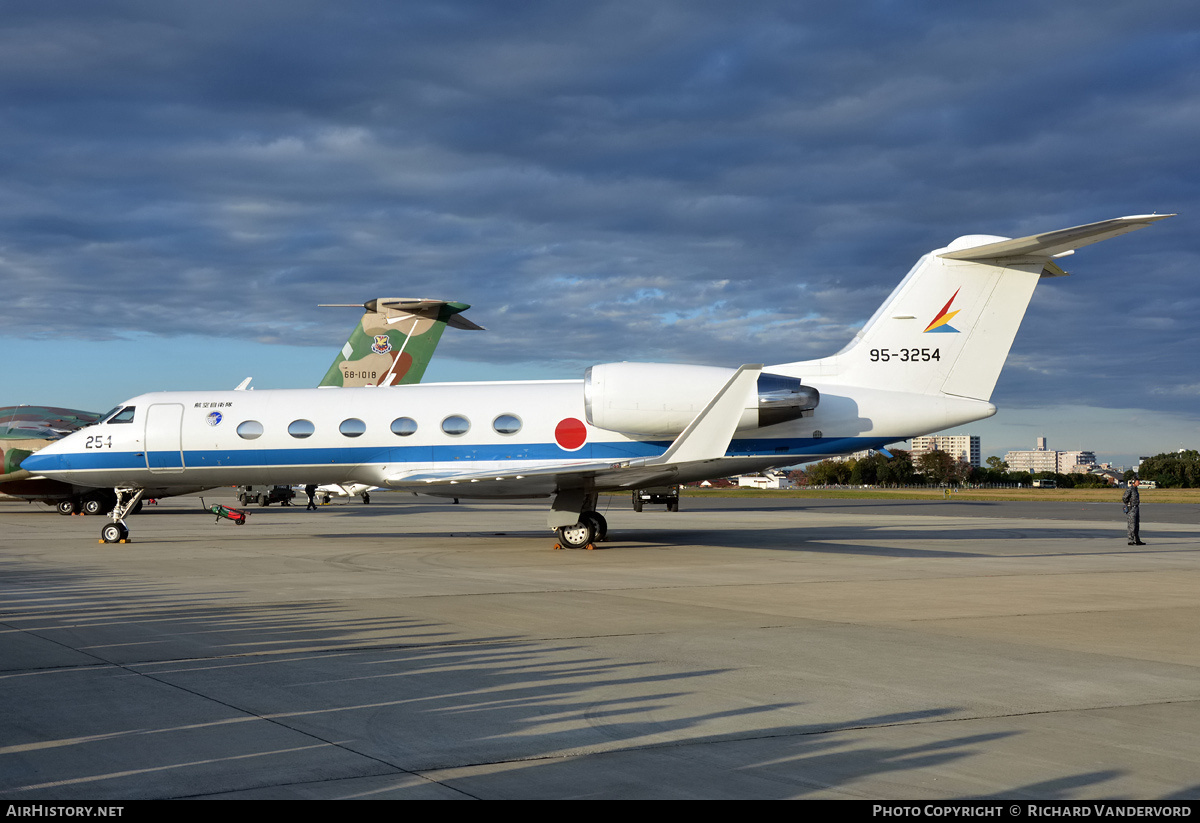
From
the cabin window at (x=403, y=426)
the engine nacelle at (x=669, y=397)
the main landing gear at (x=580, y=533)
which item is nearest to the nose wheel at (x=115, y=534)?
the cabin window at (x=403, y=426)

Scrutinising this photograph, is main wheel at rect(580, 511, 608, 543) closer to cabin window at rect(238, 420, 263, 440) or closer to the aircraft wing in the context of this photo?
the aircraft wing

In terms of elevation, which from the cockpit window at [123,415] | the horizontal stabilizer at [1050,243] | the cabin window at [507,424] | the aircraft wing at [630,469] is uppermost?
the horizontal stabilizer at [1050,243]

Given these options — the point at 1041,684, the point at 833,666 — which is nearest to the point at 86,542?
the point at 833,666

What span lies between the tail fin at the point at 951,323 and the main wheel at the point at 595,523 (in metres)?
5.70

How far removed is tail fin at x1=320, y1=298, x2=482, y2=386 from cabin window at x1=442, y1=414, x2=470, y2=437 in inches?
338

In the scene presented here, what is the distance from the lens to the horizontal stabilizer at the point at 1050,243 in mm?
15836

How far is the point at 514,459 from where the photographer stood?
19953 millimetres

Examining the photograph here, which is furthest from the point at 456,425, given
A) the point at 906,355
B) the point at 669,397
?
the point at 906,355

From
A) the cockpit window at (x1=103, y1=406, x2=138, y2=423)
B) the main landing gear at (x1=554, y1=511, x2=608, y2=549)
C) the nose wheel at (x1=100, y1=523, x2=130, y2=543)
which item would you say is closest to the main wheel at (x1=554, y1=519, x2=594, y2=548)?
the main landing gear at (x1=554, y1=511, x2=608, y2=549)

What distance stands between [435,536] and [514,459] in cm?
508

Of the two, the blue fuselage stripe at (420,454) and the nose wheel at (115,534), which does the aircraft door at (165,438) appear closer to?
the blue fuselage stripe at (420,454)

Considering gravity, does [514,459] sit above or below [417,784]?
above
